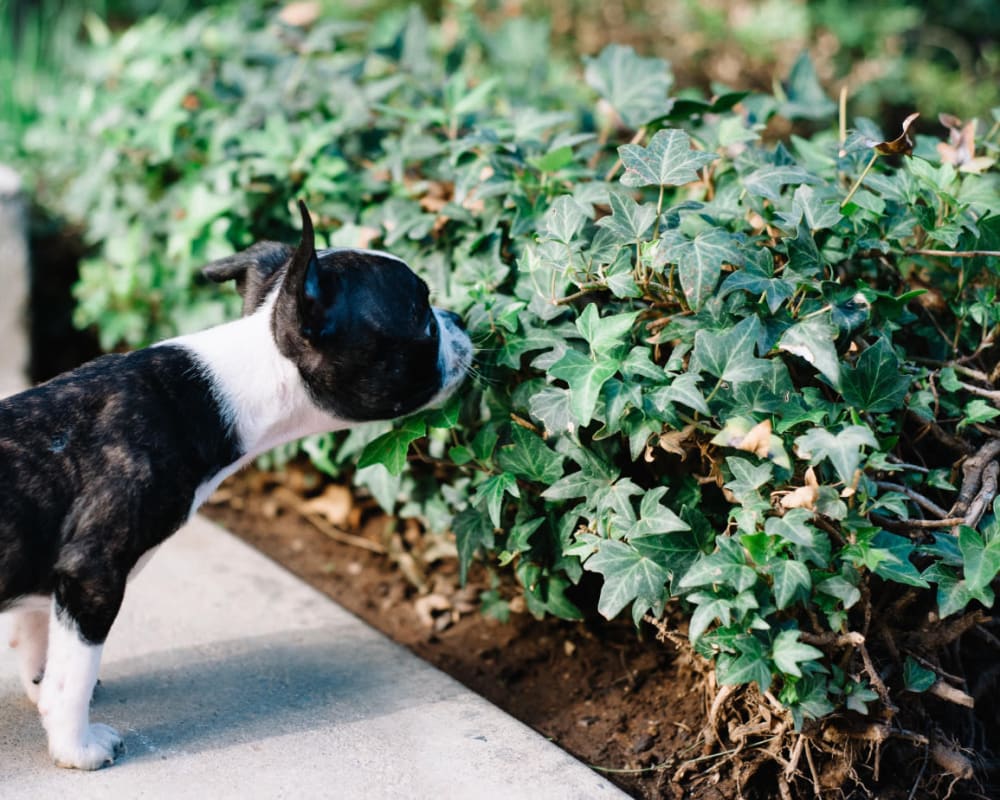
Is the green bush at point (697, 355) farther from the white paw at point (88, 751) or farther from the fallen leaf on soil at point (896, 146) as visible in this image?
the white paw at point (88, 751)

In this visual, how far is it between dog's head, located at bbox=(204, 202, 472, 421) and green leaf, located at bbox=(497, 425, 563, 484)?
0.25m

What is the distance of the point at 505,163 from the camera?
3.70m

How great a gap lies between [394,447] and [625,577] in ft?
2.67

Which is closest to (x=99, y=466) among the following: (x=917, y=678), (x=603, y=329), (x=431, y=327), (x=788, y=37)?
(x=431, y=327)

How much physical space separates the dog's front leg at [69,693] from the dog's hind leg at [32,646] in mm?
334

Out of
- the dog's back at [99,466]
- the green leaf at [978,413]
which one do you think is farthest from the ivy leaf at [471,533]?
the green leaf at [978,413]

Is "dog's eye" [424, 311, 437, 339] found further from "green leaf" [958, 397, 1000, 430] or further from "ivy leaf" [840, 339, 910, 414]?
"green leaf" [958, 397, 1000, 430]

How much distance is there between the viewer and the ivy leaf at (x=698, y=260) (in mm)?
2826

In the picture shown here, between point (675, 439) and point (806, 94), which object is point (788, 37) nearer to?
point (806, 94)

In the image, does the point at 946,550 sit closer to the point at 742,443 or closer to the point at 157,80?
the point at 742,443

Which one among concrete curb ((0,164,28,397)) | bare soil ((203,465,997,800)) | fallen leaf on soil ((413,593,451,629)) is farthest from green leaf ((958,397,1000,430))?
concrete curb ((0,164,28,397))

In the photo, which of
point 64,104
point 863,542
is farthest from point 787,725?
point 64,104

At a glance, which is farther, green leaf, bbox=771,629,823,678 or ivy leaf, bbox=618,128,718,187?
ivy leaf, bbox=618,128,718,187

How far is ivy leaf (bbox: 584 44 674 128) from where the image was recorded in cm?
403
